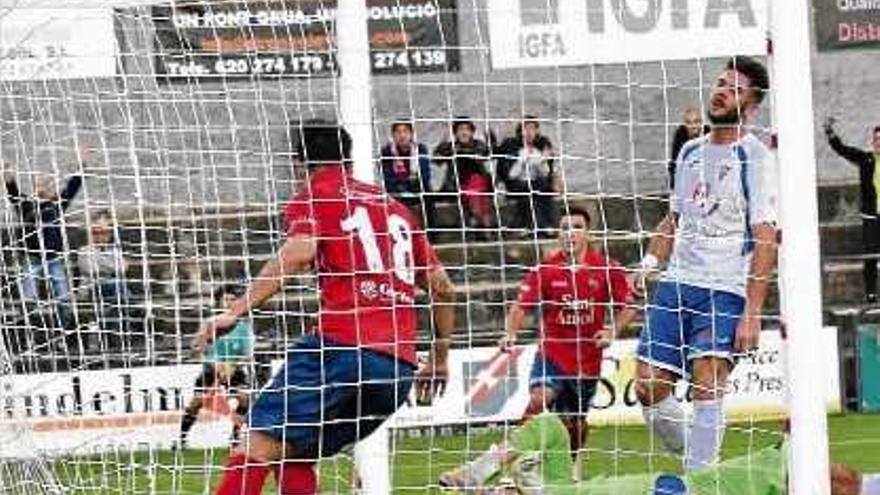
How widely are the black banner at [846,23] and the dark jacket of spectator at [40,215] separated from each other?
1430 cm

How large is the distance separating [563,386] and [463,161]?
184 centimetres

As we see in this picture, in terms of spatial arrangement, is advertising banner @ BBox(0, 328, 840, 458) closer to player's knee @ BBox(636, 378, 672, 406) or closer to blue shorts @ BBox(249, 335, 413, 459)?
player's knee @ BBox(636, 378, 672, 406)

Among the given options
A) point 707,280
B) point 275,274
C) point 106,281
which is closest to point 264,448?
point 275,274

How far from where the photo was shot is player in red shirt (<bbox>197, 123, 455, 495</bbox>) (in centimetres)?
847

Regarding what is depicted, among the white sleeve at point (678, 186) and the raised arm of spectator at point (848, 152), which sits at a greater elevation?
the white sleeve at point (678, 186)

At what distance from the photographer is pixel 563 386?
12.5 metres

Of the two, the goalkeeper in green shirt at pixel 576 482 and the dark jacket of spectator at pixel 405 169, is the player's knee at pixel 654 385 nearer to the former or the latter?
the goalkeeper in green shirt at pixel 576 482

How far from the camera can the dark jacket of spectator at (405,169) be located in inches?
401

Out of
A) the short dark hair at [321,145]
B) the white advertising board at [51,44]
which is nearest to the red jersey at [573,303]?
the white advertising board at [51,44]

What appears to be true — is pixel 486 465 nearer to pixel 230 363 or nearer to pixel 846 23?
pixel 230 363

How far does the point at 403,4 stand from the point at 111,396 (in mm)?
7407

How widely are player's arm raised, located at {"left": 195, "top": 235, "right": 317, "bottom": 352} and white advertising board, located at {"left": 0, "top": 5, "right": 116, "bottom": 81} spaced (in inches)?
40.3

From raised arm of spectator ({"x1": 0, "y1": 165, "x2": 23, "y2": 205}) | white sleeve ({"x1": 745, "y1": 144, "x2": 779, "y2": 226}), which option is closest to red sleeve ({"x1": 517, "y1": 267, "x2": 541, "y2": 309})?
white sleeve ({"x1": 745, "y1": 144, "x2": 779, "y2": 226})

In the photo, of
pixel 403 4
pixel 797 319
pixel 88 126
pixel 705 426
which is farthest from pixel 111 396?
pixel 403 4
